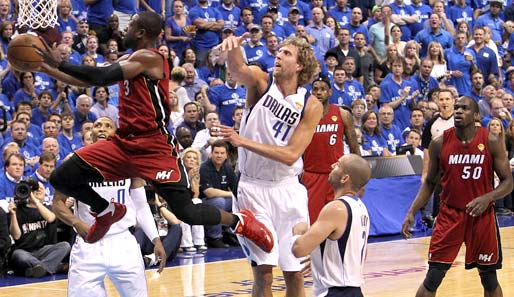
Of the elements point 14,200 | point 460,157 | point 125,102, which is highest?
point 125,102

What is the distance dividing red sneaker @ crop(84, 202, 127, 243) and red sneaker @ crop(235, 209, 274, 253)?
2.94 feet

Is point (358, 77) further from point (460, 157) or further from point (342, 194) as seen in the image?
point (342, 194)

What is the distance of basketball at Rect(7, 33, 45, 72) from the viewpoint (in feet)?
22.8

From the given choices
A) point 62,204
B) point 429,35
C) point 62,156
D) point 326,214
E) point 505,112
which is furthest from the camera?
point 429,35

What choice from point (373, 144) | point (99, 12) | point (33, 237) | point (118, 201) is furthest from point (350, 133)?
point (99, 12)

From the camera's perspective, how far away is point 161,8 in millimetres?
20078

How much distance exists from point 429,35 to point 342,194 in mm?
16472

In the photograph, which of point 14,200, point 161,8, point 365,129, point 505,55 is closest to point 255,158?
point 14,200

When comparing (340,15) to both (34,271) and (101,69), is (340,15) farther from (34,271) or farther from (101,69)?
(101,69)

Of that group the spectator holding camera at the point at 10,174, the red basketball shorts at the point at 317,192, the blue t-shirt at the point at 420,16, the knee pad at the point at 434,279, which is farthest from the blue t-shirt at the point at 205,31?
the knee pad at the point at 434,279

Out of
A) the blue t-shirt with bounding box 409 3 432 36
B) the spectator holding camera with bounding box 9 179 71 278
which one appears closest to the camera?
the spectator holding camera with bounding box 9 179 71 278

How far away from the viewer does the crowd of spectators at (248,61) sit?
1508 cm

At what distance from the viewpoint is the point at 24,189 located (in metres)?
12.5

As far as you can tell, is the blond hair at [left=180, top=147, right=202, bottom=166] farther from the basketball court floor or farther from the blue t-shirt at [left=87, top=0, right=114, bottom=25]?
the blue t-shirt at [left=87, top=0, right=114, bottom=25]
